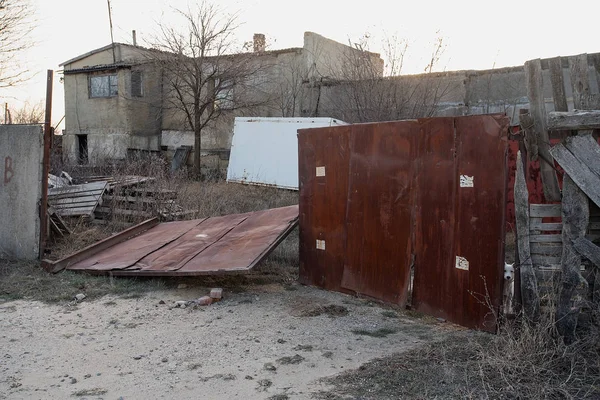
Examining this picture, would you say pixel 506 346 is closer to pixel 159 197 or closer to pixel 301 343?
pixel 301 343

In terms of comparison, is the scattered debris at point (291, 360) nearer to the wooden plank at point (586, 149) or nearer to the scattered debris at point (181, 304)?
the scattered debris at point (181, 304)

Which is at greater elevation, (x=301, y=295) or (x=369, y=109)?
(x=369, y=109)

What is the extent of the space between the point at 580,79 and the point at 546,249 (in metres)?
1.39

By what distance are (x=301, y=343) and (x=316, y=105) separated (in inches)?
609

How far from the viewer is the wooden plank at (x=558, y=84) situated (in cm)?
428

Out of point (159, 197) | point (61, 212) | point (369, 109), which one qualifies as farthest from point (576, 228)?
point (369, 109)

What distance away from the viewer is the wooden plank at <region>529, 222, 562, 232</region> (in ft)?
13.9

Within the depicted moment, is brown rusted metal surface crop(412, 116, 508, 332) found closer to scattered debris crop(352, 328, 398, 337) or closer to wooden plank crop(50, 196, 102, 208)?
scattered debris crop(352, 328, 398, 337)

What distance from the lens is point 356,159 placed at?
6.04 metres

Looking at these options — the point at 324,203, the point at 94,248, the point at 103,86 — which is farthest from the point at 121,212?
the point at 103,86

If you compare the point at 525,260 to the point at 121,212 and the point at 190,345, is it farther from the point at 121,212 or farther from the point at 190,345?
the point at 121,212

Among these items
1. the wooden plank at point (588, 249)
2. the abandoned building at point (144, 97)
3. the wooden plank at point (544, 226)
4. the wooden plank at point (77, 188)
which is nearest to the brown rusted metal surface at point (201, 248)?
the wooden plank at point (77, 188)

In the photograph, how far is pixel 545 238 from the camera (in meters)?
4.25

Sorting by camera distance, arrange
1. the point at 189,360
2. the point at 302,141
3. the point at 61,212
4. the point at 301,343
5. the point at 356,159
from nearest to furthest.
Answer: the point at 189,360 < the point at 301,343 < the point at 356,159 < the point at 302,141 < the point at 61,212
